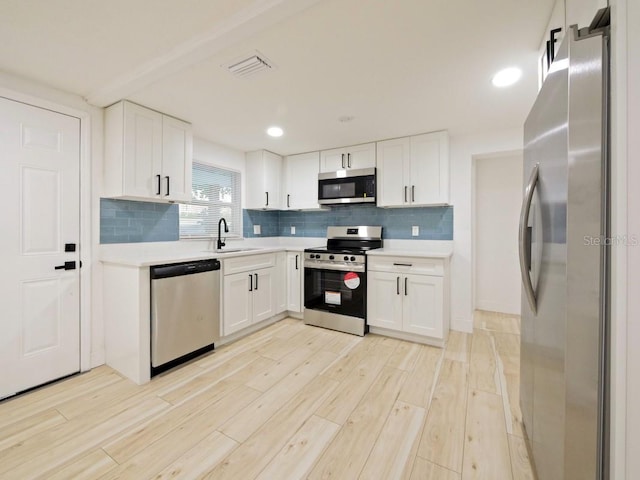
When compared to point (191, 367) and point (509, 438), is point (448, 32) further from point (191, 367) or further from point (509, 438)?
point (191, 367)

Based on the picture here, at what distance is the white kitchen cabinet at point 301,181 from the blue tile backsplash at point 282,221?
0.33 meters

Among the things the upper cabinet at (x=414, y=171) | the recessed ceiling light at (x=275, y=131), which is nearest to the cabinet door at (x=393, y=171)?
the upper cabinet at (x=414, y=171)

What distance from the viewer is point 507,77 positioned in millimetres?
2068

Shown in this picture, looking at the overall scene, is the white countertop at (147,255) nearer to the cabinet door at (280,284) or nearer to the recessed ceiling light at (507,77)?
the cabinet door at (280,284)

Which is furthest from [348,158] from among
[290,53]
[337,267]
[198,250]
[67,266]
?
[67,266]

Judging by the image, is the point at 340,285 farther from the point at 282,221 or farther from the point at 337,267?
the point at 282,221

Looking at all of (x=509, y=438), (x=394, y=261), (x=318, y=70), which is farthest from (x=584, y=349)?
(x=394, y=261)

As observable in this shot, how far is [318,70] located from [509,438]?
2.65 metres

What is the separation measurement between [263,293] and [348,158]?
2052mm

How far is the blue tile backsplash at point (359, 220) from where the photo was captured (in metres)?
3.49

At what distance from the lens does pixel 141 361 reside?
2250 mm

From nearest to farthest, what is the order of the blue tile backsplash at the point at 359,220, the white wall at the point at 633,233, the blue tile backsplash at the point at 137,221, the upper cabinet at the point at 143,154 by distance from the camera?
the white wall at the point at 633,233 → the upper cabinet at the point at 143,154 → the blue tile backsplash at the point at 137,221 → the blue tile backsplash at the point at 359,220

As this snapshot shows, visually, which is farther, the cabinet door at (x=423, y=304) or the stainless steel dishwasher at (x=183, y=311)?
the cabinet door at (x=423, y=304)

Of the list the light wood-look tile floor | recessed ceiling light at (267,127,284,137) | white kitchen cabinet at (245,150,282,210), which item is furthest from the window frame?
the light wood-look tile floor
